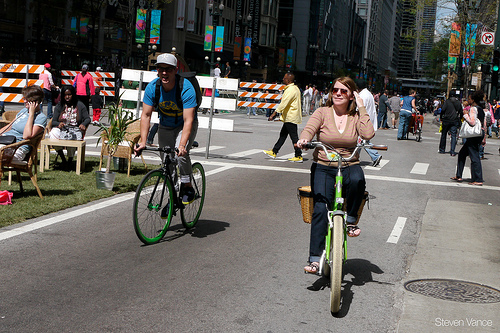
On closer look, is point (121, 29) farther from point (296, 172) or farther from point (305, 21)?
point (305, 21)

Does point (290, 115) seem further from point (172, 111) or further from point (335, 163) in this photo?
point (335, 163)

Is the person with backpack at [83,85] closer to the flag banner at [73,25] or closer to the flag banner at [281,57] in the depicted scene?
the flag banner at [73,25]

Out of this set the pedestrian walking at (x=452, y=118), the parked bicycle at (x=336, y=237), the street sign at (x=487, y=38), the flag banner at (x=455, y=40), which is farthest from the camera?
the flag banner at (x=455, y=40)

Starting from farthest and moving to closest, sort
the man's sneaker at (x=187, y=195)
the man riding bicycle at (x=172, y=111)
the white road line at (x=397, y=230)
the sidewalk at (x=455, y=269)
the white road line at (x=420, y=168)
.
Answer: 1. the white road line at (x=420, y=168)
2. the white road line at (x=397, y=230)
3. the man's sneaker at (x=187, y=195)
4. the man riding bicycle at (x=172, y=111)
5. the sidewalk at (x=455, y=269)

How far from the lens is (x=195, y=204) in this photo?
782cm

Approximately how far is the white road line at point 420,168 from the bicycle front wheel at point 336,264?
10444mm

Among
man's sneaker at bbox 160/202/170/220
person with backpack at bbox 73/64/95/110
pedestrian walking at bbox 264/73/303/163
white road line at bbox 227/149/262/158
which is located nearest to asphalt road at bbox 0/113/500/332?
man's sneaker at bbox 160/202/170/220

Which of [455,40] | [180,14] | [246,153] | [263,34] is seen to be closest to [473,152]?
[246,153]

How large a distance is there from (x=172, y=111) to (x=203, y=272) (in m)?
1.99

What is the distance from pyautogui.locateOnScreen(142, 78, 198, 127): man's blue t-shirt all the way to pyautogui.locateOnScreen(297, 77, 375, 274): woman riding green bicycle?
178 centimetres

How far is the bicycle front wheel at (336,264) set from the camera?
15.6 ft

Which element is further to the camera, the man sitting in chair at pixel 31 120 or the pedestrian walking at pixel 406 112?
the pedestrian walking at pixel 406 112

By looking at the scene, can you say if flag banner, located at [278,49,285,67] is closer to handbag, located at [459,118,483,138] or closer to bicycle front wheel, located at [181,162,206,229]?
handbag, located at [459,118,483,138]

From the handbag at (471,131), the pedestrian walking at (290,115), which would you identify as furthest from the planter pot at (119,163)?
the handbag at (471,131)
